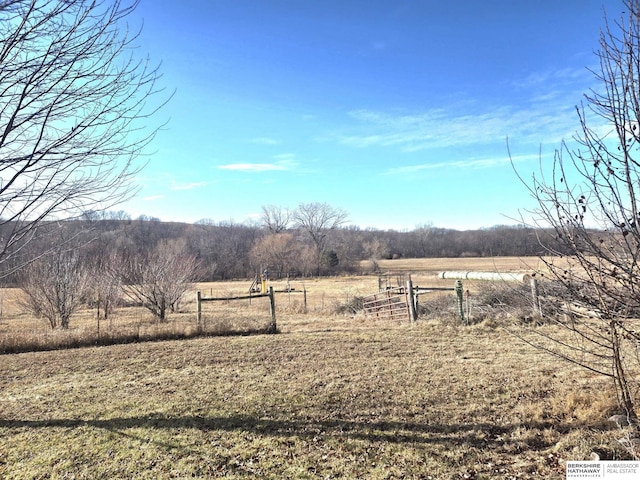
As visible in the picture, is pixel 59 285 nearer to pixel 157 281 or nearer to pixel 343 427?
pixel 157 281

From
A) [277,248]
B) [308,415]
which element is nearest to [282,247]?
[277,248]

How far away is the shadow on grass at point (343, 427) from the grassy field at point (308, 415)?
0.02m

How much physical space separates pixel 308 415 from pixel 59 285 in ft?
47.4

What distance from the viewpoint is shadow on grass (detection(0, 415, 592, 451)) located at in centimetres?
391

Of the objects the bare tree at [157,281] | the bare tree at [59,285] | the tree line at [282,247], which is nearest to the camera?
the bare tree at [59,285]

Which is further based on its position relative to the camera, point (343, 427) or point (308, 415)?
point (308, 415)

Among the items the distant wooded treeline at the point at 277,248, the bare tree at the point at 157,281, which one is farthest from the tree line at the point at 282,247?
the bare tree at the point at 157,281

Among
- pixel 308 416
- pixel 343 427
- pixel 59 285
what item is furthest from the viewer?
pixel 59 285

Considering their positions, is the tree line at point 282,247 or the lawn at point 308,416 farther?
the tree line at point 282,247

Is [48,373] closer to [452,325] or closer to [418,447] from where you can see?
[418,447]

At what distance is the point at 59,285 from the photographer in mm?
14844

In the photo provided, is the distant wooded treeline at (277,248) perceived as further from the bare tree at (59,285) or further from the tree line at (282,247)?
the bare tree at (59,285)

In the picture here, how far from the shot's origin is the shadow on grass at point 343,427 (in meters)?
3.91

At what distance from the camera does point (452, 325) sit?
36.7ft
